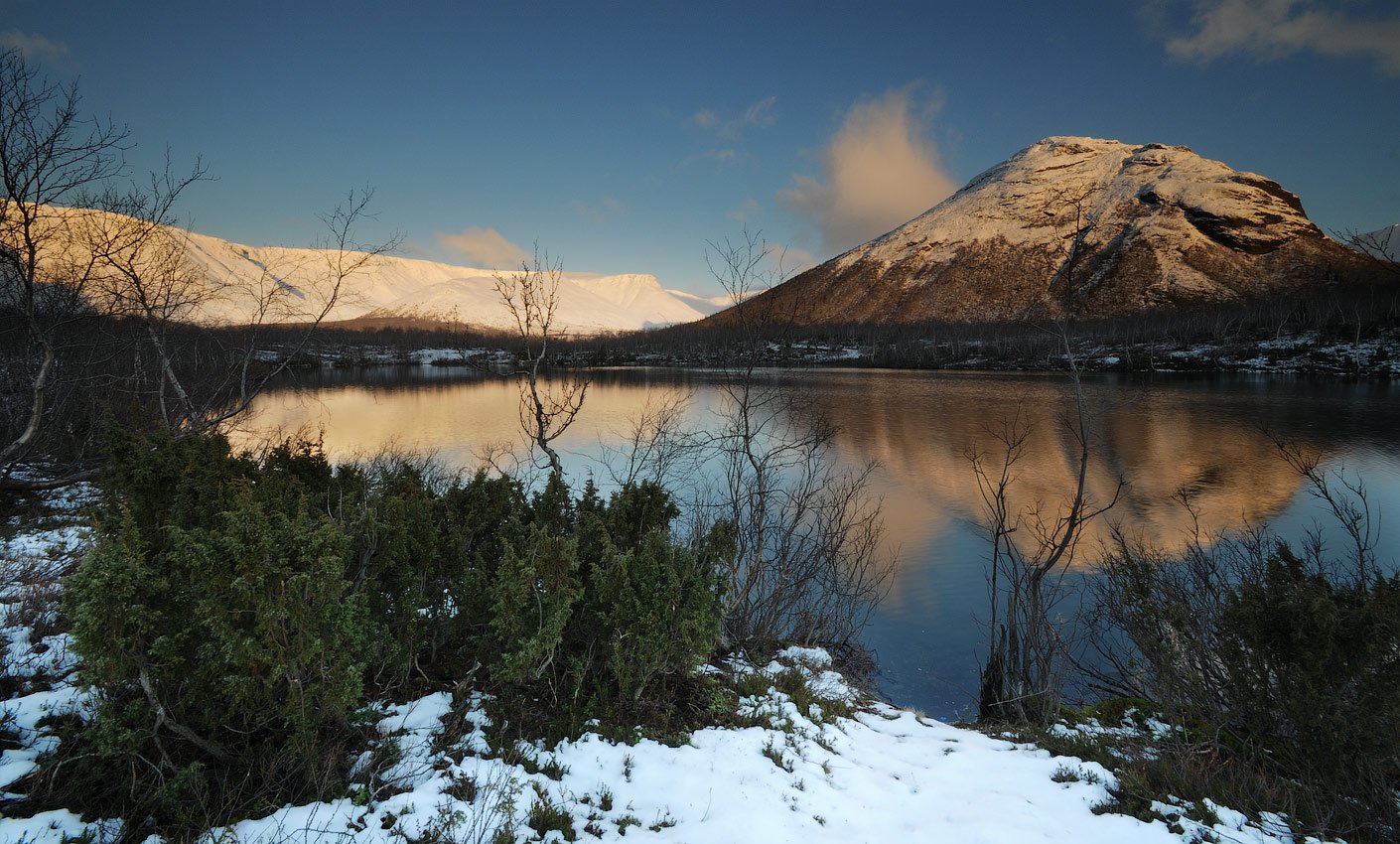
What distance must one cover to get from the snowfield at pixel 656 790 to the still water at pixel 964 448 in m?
4.96

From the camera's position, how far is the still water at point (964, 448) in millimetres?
13992

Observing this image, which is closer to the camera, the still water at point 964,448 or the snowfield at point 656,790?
the snowfield at point 656,790

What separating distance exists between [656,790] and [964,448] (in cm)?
2913

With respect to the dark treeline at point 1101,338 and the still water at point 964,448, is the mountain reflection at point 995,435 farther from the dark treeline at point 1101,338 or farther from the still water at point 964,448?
the dark treeline at point 1101,338

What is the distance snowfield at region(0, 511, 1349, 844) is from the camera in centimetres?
381

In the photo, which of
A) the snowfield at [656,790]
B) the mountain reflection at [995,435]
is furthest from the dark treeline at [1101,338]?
the snowfield at [656,790]

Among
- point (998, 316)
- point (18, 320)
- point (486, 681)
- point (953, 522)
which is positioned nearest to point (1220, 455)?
point (953, 522)

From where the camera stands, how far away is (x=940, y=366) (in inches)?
4048

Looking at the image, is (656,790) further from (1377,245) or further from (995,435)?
(995,435)

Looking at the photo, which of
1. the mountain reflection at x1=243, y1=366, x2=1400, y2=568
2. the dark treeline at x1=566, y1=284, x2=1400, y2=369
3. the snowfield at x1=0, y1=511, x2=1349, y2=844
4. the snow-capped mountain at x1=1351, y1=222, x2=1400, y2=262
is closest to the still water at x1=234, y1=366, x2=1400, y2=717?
the mountain reflection at x1=243, y1=366, x2=1400, y2=568

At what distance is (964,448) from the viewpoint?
3041 centimetres

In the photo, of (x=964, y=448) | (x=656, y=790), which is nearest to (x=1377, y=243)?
(x=656, y=790)

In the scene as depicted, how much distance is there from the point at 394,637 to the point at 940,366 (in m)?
107

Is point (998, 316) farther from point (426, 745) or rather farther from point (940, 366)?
point (426, 745)
